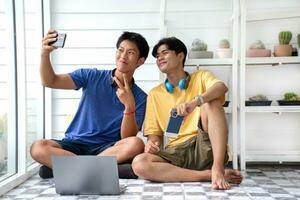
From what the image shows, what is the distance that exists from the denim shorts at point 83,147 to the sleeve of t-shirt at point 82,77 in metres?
0.32

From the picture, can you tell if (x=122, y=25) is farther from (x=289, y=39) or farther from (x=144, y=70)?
(x=289, y=39)

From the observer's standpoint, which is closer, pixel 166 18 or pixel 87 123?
pixel 87 123

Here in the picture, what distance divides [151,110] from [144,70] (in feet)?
1.66

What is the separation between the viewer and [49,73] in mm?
1850

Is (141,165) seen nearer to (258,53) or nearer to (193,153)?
(193,153)

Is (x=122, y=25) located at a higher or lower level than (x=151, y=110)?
higher

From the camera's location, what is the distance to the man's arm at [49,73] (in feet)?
5.66

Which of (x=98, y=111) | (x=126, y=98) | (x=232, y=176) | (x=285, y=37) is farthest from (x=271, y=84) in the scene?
(x=98, y=111)

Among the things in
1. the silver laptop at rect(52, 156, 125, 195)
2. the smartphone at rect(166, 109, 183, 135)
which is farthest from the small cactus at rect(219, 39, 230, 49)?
the silver laptop at rect(52, 156, 125, 195)

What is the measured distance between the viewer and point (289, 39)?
217 centimetres

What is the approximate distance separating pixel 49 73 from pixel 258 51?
1230 millimetres

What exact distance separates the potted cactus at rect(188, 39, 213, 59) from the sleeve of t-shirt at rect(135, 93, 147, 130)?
1.35ft

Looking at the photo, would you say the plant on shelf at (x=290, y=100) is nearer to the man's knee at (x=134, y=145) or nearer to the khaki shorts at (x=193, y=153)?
the khaki shorts at (x=193, y=153)

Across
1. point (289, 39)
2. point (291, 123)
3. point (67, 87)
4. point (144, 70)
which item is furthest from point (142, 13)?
point (291, 123)
